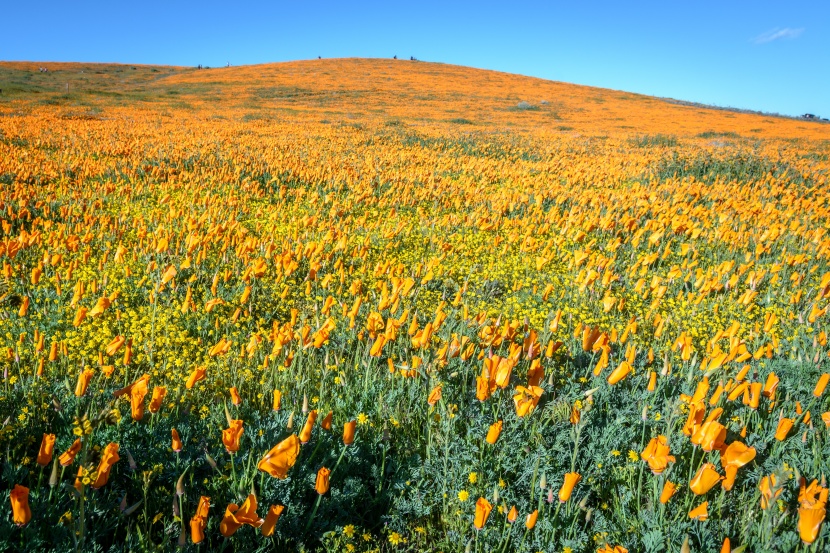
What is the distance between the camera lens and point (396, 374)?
2.71 m

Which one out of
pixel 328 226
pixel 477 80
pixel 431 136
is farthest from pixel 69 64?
pixel 328 226

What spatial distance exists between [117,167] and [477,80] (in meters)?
57.9

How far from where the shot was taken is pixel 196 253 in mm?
4355

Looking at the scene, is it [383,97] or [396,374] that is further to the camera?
[383,97]

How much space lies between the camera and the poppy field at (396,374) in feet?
5.84

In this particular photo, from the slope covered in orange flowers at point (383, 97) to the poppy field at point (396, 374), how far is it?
723 inches

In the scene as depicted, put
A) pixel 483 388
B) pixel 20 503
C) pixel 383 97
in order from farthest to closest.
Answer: pixel 383 97
pixel 483 388
pixel 20 503

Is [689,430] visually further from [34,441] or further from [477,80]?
[477,80]

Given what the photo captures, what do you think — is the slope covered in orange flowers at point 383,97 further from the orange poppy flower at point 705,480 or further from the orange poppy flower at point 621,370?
the orange poppy flower at point 705,480

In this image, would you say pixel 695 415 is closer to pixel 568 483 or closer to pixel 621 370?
pixel 621 370

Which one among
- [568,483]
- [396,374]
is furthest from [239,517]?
[396,374]

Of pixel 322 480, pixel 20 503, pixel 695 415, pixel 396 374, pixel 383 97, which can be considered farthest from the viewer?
pixel 383 97

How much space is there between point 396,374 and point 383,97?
4162 centimetres

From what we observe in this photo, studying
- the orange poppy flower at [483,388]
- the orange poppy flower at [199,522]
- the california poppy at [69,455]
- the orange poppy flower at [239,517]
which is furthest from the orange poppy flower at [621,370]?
the california poppy at [69,455]
